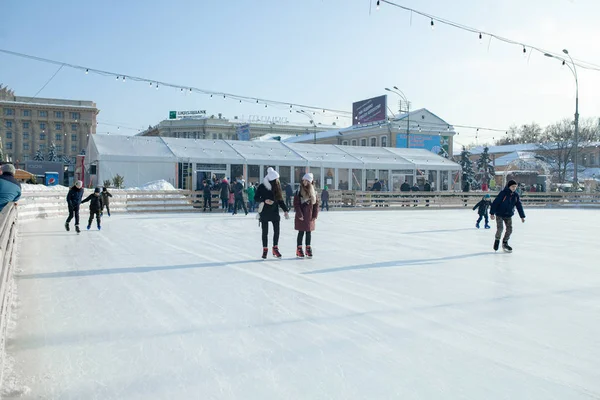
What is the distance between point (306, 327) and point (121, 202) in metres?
18.1

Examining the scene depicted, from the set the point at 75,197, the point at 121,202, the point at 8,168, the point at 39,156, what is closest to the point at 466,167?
the point at 121,202

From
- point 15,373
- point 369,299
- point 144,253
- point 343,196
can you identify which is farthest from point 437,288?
point 343,196

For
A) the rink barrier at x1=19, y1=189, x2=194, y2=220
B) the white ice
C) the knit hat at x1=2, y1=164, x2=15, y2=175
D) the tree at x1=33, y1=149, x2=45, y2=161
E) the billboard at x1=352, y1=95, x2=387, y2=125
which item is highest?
the billboard at x1=352, y1=95, x2=387, y2=125

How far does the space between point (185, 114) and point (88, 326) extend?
75626 millimetres

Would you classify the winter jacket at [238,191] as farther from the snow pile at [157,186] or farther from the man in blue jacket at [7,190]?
the man in blue jacket at [7,190]

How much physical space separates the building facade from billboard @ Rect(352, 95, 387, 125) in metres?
51.6

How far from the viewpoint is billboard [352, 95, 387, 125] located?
156 feet

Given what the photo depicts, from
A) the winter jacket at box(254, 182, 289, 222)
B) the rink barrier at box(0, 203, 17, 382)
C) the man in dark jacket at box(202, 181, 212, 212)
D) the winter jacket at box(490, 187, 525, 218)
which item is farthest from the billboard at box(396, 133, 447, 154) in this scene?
the rink barrier at box(0, 203, 17, 382)

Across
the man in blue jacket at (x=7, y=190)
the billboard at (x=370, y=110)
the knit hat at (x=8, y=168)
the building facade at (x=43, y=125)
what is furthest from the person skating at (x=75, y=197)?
the building facade at (x=43, y=125)

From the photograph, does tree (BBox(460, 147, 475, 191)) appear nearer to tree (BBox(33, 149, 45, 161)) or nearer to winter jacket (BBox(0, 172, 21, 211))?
winter jacket (BBox(0, 172, 21, 211))

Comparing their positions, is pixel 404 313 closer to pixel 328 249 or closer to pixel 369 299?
pixel 369 299

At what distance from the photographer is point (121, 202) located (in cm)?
2053

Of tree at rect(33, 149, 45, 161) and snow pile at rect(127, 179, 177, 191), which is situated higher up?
tree at rect(33, 149, 45, 161)

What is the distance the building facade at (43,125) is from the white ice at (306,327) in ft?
274
